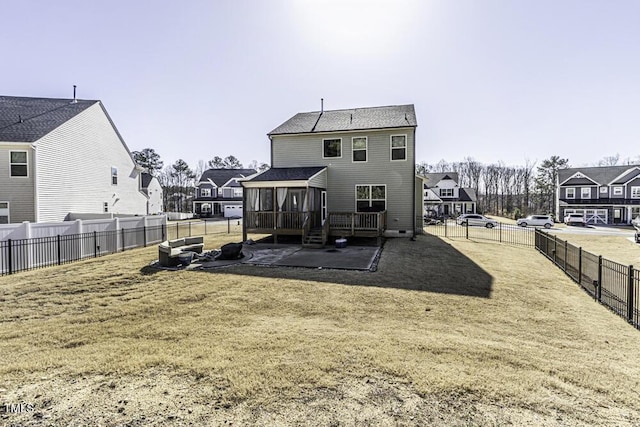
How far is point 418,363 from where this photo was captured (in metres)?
4.22

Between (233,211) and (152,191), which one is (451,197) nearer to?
(233,211)

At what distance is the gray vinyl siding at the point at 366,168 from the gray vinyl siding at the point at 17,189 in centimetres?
1276

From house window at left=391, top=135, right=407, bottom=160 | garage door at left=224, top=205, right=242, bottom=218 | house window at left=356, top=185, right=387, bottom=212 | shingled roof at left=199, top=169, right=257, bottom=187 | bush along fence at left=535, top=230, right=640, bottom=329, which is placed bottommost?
bush along fence at left=535, top=230, right=640, bottom=329

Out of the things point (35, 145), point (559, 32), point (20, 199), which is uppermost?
point (559, 32)

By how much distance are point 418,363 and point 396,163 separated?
588 inches

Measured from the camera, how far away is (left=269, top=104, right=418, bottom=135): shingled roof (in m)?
18.4

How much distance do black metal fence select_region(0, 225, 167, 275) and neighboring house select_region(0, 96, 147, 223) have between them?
14.6 ft

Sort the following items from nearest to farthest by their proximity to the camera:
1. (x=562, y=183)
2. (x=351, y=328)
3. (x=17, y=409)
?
(x=17, y=409) < (x=351, y=328) < (x=562, y=183)

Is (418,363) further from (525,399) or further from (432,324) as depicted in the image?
(432,324)

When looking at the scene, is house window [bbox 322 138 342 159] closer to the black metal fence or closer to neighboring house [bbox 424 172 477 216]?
the black metal fence

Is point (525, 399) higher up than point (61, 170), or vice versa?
point (61, 170)

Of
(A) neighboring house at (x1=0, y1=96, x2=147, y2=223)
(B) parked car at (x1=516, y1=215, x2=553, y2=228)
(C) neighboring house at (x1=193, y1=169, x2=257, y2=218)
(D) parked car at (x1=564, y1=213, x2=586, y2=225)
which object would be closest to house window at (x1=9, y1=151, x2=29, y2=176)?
(A) neighboring house at (x1=0, y1=96, x2=147, y2=223)

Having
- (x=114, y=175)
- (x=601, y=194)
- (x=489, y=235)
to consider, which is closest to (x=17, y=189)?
(x=114, y=175)

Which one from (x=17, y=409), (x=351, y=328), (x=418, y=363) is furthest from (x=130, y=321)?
(x=418, y=363)
